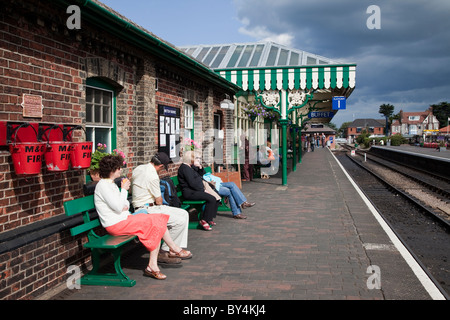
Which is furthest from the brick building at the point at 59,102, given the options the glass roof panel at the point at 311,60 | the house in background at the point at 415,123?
the house in background at the point at 415,123

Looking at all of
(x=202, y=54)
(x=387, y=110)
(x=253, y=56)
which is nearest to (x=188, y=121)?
(x=253, y=56)

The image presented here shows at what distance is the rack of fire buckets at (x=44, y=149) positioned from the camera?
3.84m

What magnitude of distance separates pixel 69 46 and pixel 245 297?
11.9 feet

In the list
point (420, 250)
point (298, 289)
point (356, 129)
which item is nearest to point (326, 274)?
point (298, 289)

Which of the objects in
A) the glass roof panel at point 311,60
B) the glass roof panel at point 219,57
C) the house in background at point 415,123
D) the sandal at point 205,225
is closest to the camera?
the sandal at point 205,225

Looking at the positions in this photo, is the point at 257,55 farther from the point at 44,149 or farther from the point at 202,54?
the point at 44,149

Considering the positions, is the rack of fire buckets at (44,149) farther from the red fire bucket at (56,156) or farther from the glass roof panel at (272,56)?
the glass roof panel at (272,56)

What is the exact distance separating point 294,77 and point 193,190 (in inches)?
290

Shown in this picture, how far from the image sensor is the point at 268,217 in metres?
8.15

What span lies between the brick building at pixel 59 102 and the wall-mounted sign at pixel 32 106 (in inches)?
1.6

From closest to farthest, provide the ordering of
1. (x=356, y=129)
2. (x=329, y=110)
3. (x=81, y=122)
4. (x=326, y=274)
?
(x=326, y=274) < (x=81, y=122) < (x=329, y=110) < (x=356, y=129)

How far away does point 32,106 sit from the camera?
14.0ft

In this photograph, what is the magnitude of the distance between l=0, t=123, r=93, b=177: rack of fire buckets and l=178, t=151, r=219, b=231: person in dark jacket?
2.32m
